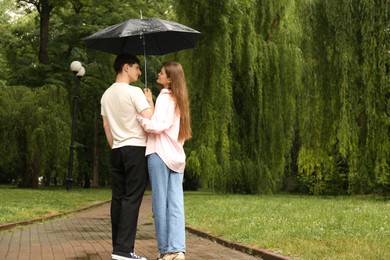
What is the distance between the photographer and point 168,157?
20.1ft

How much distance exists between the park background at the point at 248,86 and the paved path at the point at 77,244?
9983mm

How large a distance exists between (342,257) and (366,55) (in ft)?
44.4

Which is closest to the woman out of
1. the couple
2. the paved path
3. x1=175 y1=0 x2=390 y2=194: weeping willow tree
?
the couple

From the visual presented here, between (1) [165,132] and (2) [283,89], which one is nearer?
(1) [165,132]

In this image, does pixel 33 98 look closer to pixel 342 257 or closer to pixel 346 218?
pixel 346 218

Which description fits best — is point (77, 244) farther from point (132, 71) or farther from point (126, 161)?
point (132, 71)

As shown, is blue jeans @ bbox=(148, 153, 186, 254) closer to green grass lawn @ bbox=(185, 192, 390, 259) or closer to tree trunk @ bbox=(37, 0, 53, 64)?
green grass lawn @ bbox=(185, 192, 390, 259)

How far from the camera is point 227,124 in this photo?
23234 millimetres

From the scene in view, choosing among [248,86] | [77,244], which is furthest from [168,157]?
[248,86]

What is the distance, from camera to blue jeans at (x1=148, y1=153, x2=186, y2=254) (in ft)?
20.1

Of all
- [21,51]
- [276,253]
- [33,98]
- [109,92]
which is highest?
[21,51]

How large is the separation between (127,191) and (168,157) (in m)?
0.54

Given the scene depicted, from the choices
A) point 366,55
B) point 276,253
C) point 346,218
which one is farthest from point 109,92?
point 366,55

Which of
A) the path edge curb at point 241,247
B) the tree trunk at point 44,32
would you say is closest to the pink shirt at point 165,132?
the path edge curb at point 241,247
